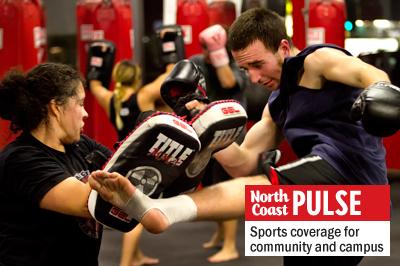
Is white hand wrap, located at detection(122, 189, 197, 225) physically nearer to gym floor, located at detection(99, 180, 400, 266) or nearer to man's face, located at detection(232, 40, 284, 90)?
man's face, located at detection(232, 40, 284, 90)

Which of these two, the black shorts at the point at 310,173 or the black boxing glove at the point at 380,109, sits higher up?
the black boxing glove at the point at 380,109

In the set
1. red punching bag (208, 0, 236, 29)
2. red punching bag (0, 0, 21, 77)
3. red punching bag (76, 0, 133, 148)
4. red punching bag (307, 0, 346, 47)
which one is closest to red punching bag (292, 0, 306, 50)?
red punching bag (307, 0, 346, 47)

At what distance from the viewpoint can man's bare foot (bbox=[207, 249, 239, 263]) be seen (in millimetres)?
3988

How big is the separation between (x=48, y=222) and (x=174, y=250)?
2.43 meters

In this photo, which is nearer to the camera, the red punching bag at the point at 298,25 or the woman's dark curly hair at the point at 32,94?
the woman's dark curly hair at the point at 32,94

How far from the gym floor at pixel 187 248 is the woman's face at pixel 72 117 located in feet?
6.77

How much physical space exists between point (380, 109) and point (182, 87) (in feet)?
2.24

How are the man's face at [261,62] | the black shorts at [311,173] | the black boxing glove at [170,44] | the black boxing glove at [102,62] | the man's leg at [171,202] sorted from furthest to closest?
the black boxing glove at [102,62], the black boxing glove at [170,44], the man's face at [261,62], the black shorts at [311,173], the man's leg at [171,202]

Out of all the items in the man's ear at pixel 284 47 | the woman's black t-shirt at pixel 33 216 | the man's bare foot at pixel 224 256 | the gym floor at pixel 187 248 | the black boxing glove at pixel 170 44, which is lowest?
the gym floor at pixel 187 248

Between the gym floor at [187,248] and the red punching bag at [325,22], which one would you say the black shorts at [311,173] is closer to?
the gym floor at [187,248]

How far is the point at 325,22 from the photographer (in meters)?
4.79

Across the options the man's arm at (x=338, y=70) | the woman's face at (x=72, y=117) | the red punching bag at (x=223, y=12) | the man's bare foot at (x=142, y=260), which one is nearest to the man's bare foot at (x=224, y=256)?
the man's bare foot at (x=142, y=260)

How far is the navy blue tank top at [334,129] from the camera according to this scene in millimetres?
2084

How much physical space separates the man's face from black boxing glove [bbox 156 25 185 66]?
2039 mm
